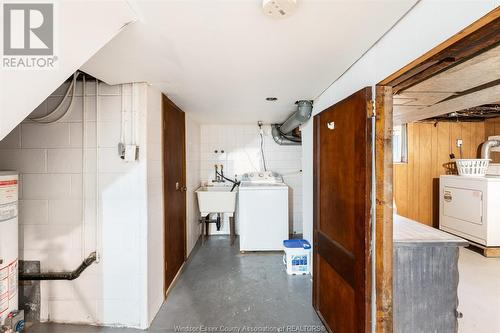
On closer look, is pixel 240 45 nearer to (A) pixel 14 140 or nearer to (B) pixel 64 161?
(B) pixel 64 161

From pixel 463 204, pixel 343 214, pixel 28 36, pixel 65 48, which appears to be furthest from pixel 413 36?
pixel 463 204

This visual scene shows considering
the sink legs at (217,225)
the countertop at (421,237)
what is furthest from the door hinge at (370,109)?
the sink legs at (217,225)

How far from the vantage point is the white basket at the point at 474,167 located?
3.38 metres

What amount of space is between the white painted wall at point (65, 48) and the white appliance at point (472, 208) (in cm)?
426

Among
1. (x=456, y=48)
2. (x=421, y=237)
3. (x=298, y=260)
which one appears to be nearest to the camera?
(x=456, y=48)

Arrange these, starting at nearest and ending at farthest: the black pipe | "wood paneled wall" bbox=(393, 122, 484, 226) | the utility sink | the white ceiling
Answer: the white ceiling < the black pipe < the utility sink < "wood paneled wall" bbox=(393, 122, 484, 226)

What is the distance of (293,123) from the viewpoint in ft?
9.50

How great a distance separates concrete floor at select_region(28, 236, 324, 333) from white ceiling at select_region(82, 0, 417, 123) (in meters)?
1.97

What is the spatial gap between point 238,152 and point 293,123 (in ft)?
4.84

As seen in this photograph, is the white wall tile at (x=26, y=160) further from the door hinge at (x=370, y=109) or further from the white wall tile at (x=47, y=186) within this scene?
the door hinge at (x=370, y=109)

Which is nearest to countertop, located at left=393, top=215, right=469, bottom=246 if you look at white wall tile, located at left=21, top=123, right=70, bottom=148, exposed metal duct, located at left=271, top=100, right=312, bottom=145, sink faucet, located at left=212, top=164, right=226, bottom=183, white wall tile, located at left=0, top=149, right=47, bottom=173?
exposed metal duct, located at left=271, top=100, right=312, bottom=145

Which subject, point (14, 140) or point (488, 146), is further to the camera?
point (488, 146)

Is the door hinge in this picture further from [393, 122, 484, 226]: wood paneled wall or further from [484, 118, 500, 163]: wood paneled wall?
[484, 118, 500, 163]: wood paneled wall

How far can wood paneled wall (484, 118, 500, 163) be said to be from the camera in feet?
13.1
